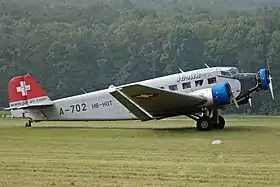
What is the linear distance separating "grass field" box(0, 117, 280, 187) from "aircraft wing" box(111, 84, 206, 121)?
6.54 feet

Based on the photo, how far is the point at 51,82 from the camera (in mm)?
93625

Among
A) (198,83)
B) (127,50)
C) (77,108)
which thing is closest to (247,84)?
(198,83)

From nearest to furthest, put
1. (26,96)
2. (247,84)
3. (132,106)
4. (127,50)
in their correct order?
(247,84) < (132,106) < (26,96) < (127,50)

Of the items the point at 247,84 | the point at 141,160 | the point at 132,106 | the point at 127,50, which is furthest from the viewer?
the point at 127,50

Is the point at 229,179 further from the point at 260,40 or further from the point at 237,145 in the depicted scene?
the point at 260,40

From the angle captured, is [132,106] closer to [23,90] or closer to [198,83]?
[198,83]

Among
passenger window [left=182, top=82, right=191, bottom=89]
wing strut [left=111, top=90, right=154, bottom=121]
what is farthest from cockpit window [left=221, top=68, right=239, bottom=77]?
wing strut [left=111, top=90, right=154, bottom=121]

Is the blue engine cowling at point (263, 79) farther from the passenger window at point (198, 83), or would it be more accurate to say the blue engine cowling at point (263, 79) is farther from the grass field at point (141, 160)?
the grass field at point (141, 160)

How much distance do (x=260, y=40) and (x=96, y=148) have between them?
7494 centimetres

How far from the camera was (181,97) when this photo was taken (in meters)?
29.4

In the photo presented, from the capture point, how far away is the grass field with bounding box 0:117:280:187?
1398 cm

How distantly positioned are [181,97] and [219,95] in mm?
1569

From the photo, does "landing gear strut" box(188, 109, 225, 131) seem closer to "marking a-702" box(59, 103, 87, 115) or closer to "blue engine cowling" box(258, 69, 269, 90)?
"blue engine cowling" box(258, 69, 269, 90)

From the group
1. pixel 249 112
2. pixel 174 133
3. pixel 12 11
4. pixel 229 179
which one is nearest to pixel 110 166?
pixel 229 179
